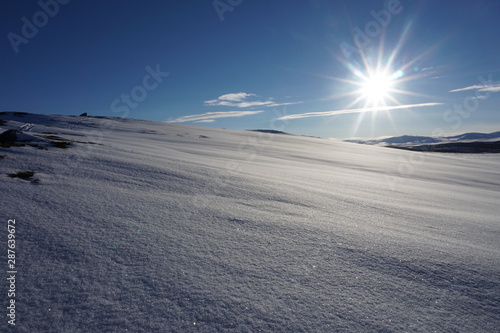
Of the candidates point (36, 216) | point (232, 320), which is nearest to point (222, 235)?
point (232, 320)

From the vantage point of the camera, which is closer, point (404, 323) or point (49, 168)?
point (404, 323)

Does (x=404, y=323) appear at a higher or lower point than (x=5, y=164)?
lower

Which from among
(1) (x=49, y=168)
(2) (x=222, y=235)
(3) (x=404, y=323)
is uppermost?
(1) (x=49, y=168)

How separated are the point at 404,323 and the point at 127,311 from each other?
1.32 meters

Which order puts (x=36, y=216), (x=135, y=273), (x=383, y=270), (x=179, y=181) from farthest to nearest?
1. (x=179, y=181)
2. (x=36, y=216)
3. (x=383, y=270)
4. (x=135, y=273)

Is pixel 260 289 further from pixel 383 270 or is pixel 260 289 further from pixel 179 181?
pixel 179 181

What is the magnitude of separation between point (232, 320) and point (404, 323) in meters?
0.84

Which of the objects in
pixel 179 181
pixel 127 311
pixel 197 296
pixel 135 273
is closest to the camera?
pixel 127 311

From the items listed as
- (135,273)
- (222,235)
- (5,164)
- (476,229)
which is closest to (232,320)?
(135,273)

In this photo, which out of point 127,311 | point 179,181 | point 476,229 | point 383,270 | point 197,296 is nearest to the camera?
point 127,311

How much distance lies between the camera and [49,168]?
3.07 m

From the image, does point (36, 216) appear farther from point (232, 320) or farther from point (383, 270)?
point (383, 270)

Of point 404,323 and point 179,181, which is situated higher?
point 179,181

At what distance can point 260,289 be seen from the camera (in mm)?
1357
